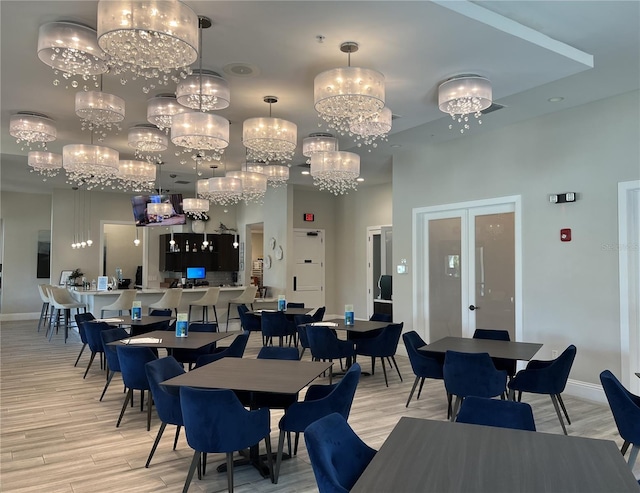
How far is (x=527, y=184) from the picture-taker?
637cm

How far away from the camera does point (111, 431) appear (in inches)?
179

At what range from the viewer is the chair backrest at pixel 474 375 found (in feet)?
13.9

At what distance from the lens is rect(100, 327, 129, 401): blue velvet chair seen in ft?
16.9

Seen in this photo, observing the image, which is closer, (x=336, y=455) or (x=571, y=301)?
(x=336, y=455)

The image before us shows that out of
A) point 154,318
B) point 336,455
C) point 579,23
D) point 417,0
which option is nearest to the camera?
point 336,455

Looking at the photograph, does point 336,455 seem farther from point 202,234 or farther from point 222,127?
point 202,234

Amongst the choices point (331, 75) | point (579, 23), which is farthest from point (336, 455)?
point (579, 23)

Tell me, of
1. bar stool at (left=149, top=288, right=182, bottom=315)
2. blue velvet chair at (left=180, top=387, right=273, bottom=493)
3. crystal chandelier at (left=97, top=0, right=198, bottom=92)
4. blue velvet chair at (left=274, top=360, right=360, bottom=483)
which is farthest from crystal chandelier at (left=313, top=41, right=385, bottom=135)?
bar stool at (left=149, top=288, right=182, bottom=315)

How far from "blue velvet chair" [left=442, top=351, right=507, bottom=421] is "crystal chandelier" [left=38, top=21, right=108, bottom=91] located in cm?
377

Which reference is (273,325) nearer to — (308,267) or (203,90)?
(203,90)

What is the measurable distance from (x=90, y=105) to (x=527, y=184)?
5243 mm

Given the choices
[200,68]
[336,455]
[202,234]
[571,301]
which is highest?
[200,68]

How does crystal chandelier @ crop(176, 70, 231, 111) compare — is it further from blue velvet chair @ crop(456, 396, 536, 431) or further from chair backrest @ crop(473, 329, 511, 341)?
chair backrest @ crop(473, 329, 511, 341)

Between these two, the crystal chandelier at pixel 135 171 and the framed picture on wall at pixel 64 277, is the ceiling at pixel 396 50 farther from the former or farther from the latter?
the framed picture on wall at pixel 64 277
